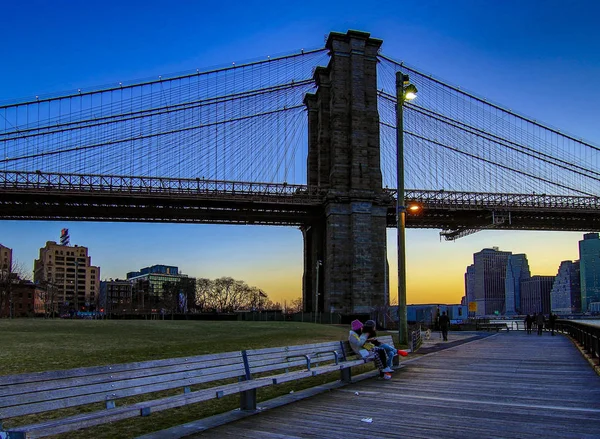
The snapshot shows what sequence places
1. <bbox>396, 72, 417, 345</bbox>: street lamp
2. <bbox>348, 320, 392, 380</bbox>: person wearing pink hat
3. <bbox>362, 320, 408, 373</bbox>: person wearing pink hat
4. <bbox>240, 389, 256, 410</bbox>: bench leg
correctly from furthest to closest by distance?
<bbox>396, 72, 417, 345</bbox>: street lamp
<bbox>362, 320, 408, 373</bbox>: person wearing pink hat
<bbox>348, 320, 392, 380</bbox>: person wearing pink hat
<bbox>240, 389, 256, 410</bbox>: bench leg

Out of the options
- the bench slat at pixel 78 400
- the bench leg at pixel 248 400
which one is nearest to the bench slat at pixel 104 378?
the bench slat at pixel 78 400

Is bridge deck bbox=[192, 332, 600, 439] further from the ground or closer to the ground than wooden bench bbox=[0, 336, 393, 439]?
closer to the ground

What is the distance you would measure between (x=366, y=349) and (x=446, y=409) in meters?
3.97

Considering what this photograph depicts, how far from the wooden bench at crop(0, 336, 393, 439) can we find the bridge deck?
0.59m

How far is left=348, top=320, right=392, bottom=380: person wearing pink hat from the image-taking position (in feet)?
38.6

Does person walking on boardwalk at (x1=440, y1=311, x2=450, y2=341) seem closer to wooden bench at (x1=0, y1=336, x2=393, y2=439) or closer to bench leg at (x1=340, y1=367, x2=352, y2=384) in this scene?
bench leg at (x1=340, y1=367, x2=352, y2=384)

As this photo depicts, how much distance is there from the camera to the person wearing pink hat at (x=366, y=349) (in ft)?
38.6

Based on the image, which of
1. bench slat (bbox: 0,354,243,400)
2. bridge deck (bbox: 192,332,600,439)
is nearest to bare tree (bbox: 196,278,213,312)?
bridge deck (bbox: 192,332,600,439)

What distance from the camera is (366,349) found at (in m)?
12.2

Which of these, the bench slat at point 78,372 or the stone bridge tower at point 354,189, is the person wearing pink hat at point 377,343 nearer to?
the bench slat at point 78,372

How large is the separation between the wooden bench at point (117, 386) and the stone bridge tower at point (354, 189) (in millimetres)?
41845

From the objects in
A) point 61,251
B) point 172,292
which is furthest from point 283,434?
point 61,251

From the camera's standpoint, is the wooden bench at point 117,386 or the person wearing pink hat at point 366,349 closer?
the wooden bench at point 117,386

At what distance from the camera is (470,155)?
6756 centimetres
